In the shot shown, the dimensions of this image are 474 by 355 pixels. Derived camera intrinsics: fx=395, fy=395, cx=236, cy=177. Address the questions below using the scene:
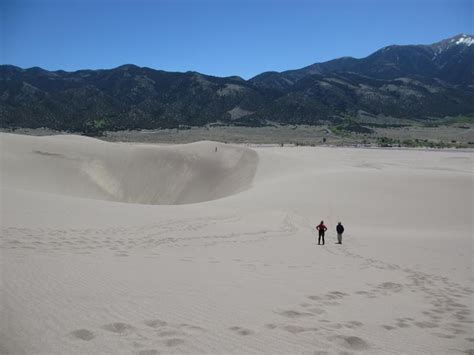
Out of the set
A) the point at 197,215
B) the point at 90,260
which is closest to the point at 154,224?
the point at 197,215

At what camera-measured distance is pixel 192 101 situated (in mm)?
144250

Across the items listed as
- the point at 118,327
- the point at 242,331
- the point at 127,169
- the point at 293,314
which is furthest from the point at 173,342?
the point at 127,169

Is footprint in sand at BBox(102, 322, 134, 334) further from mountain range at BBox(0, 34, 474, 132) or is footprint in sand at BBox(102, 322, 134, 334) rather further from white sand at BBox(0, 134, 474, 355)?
mountain range at BBox(0, 34, 474, 132)

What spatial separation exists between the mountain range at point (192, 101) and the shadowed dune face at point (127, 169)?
66298mm

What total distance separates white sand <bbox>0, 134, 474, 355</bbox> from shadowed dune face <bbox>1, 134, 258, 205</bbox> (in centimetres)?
136

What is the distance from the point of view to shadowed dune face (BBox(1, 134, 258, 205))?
27.4 m

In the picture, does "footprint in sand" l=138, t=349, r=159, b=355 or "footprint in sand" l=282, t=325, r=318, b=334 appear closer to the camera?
"footprint in sand" l=138, t=349, r=159, b=355

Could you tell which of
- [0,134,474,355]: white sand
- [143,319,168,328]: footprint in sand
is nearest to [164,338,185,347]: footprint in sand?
[0,134,474,355]: white sand

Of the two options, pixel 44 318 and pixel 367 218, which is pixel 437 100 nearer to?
pixel 367 218

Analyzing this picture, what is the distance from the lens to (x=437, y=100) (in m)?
157

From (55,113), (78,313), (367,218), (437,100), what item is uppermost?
(437,100)

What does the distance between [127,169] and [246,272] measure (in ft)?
82.9

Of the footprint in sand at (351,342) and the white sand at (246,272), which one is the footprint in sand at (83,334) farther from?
the footprint in sand at (351,342)

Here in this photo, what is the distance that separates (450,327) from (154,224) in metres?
10.5
